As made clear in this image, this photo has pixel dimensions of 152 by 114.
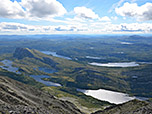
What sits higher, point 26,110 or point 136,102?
point 26,110

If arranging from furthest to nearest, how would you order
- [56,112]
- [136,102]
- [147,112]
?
[136,102] < [56,112] < [147,112]

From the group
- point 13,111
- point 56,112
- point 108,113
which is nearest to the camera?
point 13,111

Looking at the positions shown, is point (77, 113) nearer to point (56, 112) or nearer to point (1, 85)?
point (56, 112)

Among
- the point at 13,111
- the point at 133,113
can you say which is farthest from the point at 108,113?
the point at 13,111

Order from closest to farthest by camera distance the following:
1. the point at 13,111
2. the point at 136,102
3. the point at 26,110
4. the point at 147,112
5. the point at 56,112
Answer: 1. the point at 13,111
2. the point at 26,110
3. the point at 147,112
4. the point at 56,112
5. the point at 136,102

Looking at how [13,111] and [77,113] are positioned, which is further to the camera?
[77,113]

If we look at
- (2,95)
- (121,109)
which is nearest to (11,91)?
(2,95)

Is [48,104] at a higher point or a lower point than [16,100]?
lower

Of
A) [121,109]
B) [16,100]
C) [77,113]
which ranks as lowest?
[77,113]

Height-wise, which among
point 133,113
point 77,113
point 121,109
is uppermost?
point 133,113

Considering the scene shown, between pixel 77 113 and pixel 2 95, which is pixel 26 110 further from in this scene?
pixel 77 113
